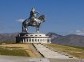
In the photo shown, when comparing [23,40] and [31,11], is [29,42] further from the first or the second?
[31,11]

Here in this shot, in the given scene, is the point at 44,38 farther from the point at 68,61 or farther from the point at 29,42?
the point at 68,61

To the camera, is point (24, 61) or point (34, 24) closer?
point (24, 61)

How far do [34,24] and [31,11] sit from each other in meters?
5.56

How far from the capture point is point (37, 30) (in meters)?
141

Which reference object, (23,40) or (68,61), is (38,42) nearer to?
(23,40)

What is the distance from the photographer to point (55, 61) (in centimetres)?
7369

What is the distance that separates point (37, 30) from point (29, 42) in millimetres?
5861

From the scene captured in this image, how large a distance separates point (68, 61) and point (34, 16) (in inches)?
2716

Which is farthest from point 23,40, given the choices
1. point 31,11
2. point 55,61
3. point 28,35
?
point 55,61

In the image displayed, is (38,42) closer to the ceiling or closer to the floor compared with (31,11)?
closer to the floor

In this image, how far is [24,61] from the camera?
69688 millimetres

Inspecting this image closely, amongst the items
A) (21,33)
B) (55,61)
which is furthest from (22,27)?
(55,61)

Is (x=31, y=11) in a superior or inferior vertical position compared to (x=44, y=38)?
superior

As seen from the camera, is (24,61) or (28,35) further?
(28,35)
